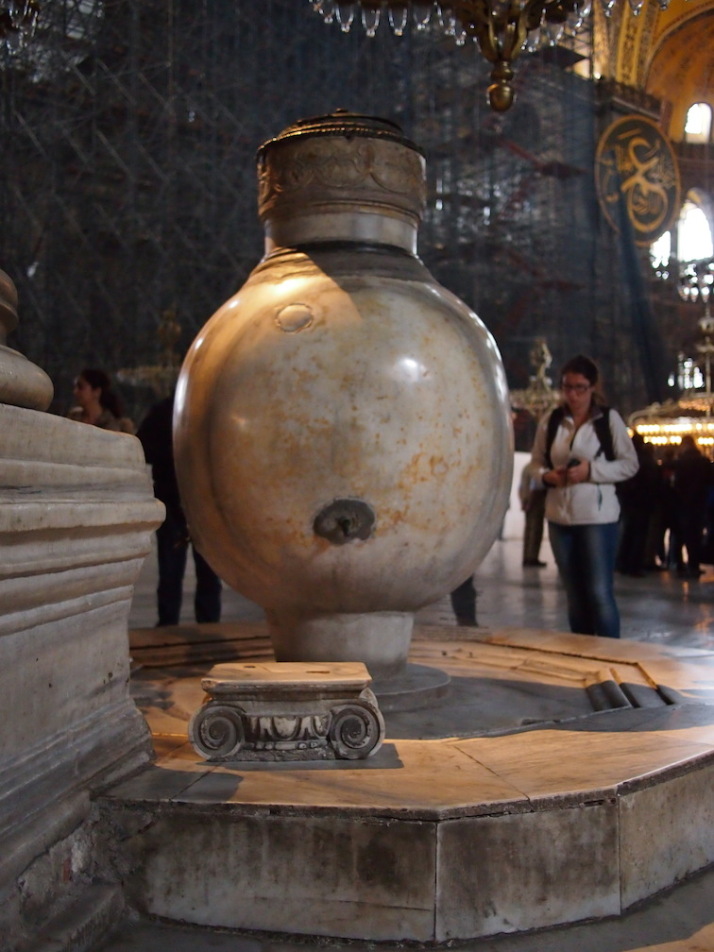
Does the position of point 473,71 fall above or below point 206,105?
above

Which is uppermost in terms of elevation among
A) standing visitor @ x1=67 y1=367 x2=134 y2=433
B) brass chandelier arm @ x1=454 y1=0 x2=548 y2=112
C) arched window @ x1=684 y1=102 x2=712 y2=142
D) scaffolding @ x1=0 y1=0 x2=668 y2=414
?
arched window @ x1=684 y1=102 x2=712 y2=142

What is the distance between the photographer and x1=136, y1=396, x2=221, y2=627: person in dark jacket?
462 centimetres

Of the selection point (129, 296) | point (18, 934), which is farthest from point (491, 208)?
point (18, 934)

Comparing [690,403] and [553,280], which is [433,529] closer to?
[690,403]

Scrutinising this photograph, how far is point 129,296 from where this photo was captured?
1397 centimetres

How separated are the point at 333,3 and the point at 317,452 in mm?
2947

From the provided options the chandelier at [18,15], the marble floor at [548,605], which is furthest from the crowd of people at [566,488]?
the chandelier at [18,15]

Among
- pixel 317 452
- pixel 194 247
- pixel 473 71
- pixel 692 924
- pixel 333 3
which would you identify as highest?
pixel 473 71

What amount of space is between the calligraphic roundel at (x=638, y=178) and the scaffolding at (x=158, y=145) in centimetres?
319

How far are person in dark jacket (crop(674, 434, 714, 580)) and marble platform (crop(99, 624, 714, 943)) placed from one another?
7447 millimetres

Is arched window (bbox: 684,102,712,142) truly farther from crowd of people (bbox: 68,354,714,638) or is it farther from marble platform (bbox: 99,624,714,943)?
marble platform (bbox: 99,624,714,943)

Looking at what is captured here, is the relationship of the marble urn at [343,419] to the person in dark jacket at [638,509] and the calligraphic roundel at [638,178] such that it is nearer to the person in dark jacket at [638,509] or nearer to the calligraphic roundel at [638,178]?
the person in dark jacket at [638,509]

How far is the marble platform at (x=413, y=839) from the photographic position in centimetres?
157

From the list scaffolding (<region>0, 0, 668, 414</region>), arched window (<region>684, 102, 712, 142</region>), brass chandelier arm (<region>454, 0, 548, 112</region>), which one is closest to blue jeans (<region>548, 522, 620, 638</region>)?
brass chandelier arm (<region>454, 0, 548, 112</region>)
